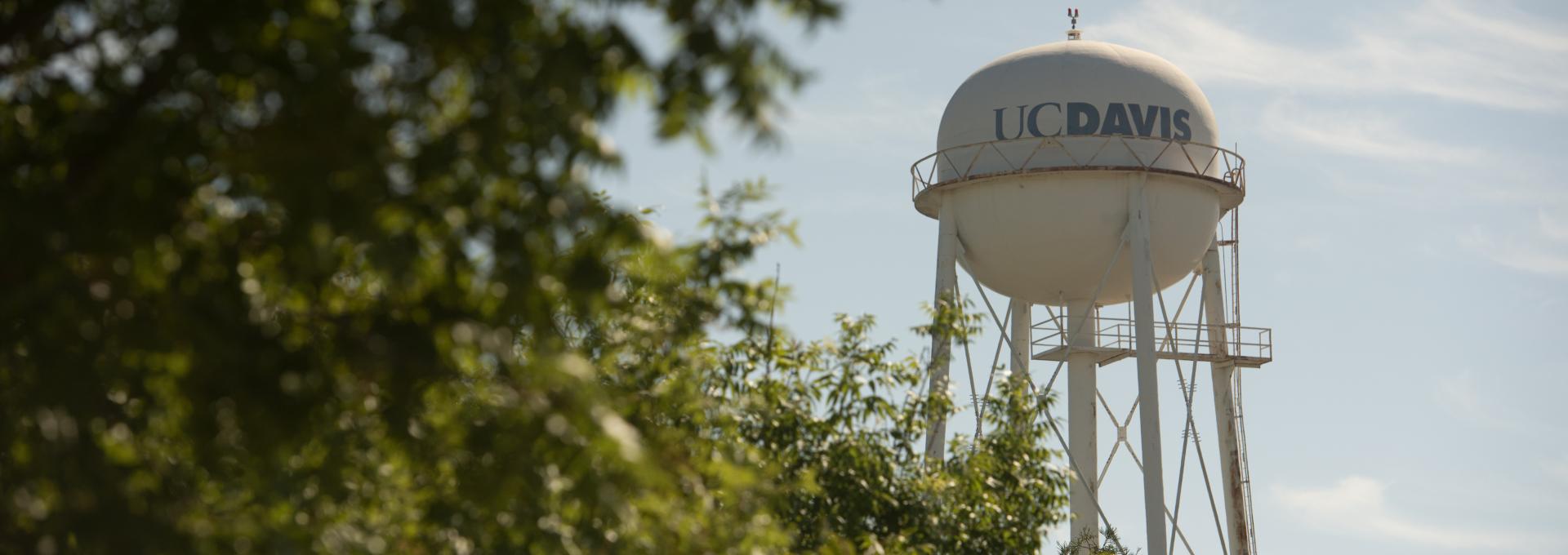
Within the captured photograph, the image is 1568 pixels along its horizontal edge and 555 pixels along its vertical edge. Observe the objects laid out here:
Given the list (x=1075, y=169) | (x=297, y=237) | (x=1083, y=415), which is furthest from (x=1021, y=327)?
(x=297, y=237)

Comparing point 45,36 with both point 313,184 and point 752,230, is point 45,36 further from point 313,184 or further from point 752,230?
point 752,230

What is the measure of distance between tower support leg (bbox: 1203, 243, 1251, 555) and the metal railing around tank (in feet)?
6.33

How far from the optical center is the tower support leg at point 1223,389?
88.1 feet

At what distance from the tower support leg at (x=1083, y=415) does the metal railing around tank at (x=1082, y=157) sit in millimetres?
2726

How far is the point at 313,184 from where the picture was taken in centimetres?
481

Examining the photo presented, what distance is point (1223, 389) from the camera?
27.2 metres

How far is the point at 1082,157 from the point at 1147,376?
3.05 meters

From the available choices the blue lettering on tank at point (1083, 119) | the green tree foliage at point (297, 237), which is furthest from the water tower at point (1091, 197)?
the green tree foliage at point (297, 237)

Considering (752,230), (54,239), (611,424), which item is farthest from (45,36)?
(752,230)

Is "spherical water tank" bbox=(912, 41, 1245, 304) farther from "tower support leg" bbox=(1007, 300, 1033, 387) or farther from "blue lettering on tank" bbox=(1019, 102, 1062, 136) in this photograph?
"tower support leg" bbox=(1007, 300, 1033, 387)

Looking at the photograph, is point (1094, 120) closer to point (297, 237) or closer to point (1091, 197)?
point (1091, 197)

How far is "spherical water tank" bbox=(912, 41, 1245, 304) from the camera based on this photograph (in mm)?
24594

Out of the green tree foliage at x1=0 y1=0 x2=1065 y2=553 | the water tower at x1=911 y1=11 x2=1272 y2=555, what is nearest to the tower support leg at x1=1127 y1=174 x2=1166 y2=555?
the water tower at x1=911 y1=11 x2=1272 y2=555

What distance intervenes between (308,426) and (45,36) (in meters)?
1.51
